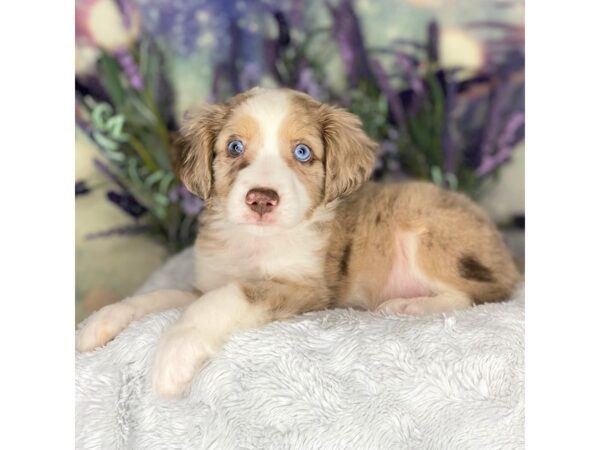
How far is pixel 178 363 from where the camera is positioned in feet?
7.74

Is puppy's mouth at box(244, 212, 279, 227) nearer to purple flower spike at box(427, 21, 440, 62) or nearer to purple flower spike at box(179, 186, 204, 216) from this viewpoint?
purple flower spike at box(179, 186, 204, 216)

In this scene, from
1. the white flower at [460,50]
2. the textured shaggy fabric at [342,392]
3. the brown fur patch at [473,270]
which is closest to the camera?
the textured shaggy fabric at [342,392]

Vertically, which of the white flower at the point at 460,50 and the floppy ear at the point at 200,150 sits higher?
the white flower at the point at 460,50

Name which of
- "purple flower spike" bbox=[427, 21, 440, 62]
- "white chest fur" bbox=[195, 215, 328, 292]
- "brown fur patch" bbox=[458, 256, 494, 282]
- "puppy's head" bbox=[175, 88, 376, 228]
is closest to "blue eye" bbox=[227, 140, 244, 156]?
"puppy's head" bbox=[175, 88, 376, 228]

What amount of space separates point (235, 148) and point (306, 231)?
1.42ft

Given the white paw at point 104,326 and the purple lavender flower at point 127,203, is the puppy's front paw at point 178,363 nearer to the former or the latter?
the white paw at point 104,326

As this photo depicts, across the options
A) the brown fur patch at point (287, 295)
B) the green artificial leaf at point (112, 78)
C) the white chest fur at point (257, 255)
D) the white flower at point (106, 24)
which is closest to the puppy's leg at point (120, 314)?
the white chest fur at point (257, 255)

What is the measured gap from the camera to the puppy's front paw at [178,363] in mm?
2359

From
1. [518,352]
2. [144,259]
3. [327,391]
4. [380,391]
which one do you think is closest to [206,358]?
[327,391]

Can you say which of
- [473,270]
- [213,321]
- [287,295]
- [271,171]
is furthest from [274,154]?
[473,270]

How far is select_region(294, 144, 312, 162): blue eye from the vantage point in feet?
9.43

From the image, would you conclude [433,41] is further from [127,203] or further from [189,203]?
[127,203]
